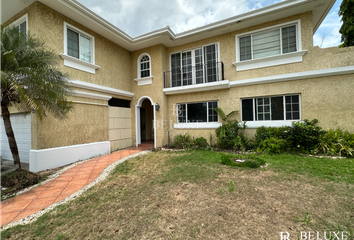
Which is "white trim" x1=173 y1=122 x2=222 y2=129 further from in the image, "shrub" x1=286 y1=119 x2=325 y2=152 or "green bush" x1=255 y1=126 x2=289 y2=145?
"shrub" x1=286 y1=119 x2=325 y2=152

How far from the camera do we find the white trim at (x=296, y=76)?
684 cm

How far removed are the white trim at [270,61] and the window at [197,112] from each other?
98.8 inches

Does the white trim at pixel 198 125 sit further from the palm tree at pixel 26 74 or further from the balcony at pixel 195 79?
the palm tree at pixel 26 74

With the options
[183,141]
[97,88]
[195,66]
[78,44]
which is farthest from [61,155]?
[195,66]

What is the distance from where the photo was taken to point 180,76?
10.3 m

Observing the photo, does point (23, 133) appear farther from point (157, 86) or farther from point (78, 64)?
point (157, 86)

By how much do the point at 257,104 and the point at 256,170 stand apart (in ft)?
14.8

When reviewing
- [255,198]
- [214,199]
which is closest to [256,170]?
[255,198]

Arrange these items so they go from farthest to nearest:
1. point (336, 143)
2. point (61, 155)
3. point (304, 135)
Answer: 1. point (304, 135)
2. point (61, 155)
3. point (336, 143)

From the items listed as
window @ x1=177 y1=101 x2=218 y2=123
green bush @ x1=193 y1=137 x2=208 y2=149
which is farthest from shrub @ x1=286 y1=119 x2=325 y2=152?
green bush @ x1=193 y1=137 x2=208 y2=149

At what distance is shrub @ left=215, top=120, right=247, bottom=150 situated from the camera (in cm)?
796

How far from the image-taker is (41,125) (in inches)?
245

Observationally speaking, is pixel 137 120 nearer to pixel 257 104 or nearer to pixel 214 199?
pixel 257 104

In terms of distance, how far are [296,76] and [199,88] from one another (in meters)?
4.78
